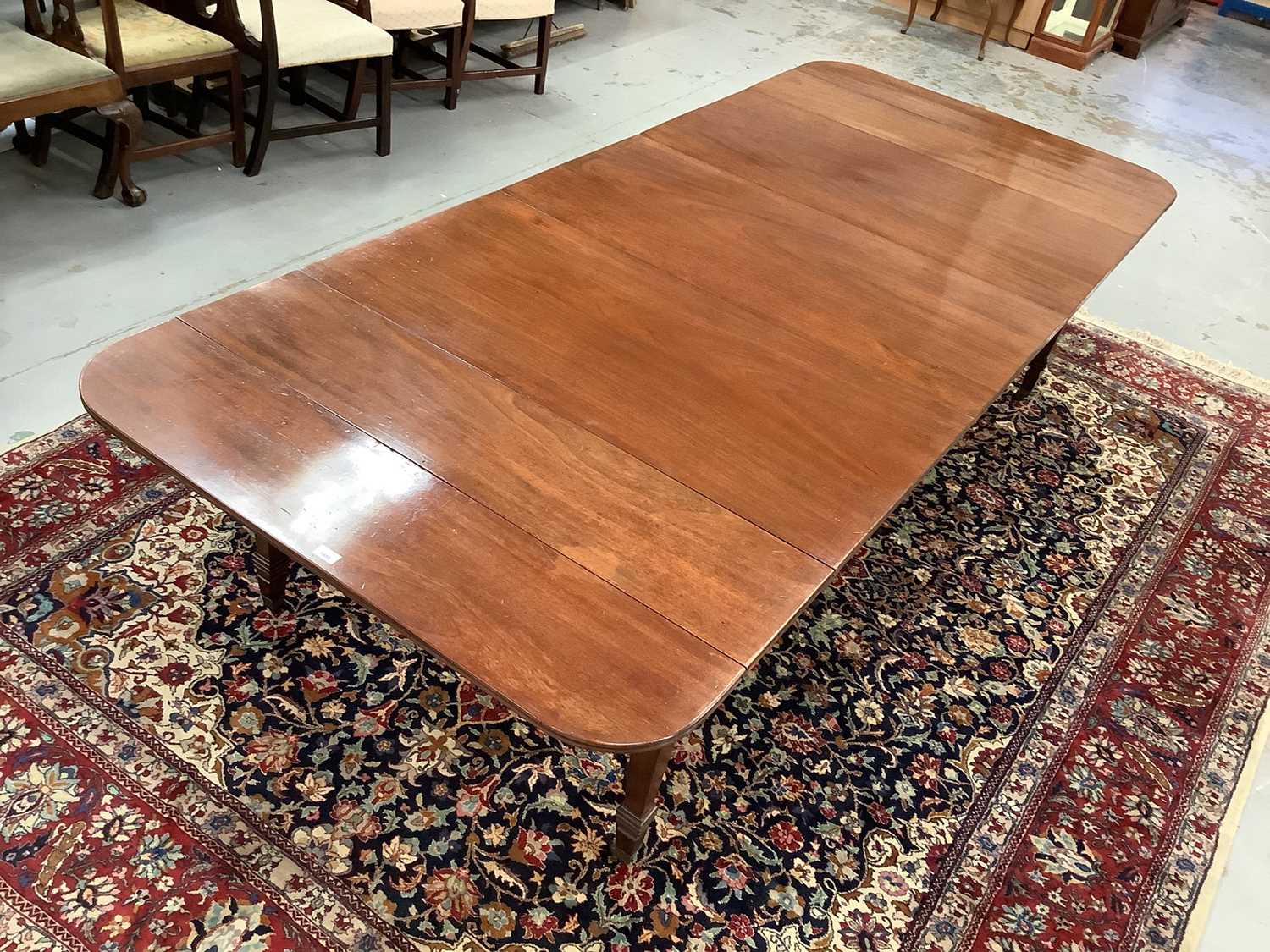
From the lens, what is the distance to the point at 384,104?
10.5 ft

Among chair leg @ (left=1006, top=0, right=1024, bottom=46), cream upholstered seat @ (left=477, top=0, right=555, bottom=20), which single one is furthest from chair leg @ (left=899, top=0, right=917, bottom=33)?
cream upholstered seat @ (left=477, top=0, right=555, bottom=20)

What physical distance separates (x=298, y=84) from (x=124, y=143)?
0.88 m

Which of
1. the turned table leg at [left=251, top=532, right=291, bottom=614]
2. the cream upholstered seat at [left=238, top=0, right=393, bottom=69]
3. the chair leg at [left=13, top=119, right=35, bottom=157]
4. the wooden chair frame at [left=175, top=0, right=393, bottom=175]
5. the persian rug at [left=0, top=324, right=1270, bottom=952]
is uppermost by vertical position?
the cream upholstered seat at [left=238, top=0, right=393, bottom=69]

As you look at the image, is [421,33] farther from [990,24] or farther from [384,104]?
[990,24]

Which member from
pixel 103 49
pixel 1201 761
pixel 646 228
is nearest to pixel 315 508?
pixel 646 228

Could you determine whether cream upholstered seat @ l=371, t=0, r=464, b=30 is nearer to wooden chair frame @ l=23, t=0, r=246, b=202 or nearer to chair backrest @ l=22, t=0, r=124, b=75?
wooden chair frame @ l=23, t=0, r=246, b=202

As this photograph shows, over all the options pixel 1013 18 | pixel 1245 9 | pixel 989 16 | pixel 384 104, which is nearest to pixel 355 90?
pixel 384 104

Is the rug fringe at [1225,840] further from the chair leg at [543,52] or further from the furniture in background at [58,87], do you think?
the chair leg at [543,52]

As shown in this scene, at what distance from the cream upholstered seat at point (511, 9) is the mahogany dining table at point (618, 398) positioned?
1.46m

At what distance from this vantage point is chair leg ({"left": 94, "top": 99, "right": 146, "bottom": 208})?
259cm

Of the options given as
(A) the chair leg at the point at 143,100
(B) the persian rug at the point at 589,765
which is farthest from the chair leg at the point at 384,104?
(B) the persian rug at the point at 589,765

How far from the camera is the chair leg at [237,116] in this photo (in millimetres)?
2912

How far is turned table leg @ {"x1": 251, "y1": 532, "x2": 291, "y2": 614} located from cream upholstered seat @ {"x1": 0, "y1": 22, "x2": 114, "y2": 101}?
4.46 feet

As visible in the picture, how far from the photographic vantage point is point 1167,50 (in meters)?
5.60
